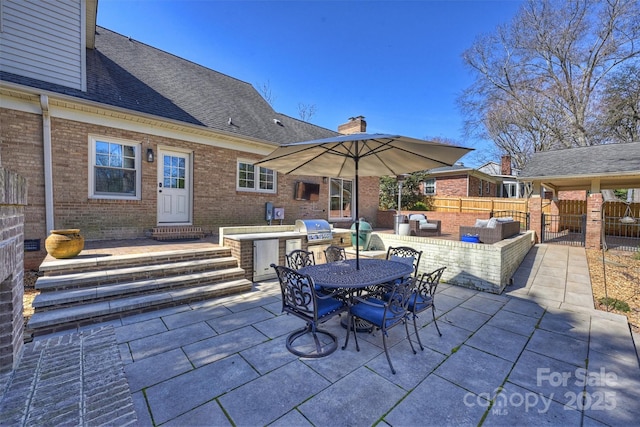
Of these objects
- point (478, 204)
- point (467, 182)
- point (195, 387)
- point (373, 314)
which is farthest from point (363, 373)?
point (467, 182)

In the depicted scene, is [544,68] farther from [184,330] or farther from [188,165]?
[184,330]

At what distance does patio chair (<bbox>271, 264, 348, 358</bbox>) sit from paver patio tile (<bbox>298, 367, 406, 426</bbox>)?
54 cm

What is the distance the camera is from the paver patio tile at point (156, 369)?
2.52 m

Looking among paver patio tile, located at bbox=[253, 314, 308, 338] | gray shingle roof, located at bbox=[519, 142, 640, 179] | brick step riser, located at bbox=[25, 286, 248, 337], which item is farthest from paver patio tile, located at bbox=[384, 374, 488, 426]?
gray shingle roof, located at bbox=[519, 142, 640, 179]

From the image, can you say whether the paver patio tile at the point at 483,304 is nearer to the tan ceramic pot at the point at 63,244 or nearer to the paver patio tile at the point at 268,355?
the paver patio tile at the point at 268,355

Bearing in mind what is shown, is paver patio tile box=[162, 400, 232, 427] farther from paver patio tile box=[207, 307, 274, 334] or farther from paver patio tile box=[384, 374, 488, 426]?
paver patio tile box=[207, 307, 274, 334]

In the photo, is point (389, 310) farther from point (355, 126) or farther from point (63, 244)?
point (355, 126)

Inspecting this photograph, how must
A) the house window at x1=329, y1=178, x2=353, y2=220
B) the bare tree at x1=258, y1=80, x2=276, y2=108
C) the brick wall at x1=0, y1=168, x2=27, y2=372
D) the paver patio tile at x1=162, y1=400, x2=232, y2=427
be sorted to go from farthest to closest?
1. the bare tree at x1=258, y1=80, x2=276, y2=108
2. the house window at x1=329, y1=178, x2=353, y2=220
3. the brick wall at x1=0, y1=168, x2=27, y2=372
4. the paver patio tile at x1=162, y1=400, x2=232, y2=427

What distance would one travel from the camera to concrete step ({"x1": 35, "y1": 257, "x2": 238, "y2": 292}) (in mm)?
3949

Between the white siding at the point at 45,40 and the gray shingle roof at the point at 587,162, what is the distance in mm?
14113

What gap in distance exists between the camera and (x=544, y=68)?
16859 millimetres

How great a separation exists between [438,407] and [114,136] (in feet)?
26.7

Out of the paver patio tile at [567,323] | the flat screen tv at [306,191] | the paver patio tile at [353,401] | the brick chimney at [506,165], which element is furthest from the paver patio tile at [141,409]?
the brick chimney at [506,165]

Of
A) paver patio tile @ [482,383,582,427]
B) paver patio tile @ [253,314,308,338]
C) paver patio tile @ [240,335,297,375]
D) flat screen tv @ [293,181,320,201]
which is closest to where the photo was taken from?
paver patio tile @ [482,383,582,427]
